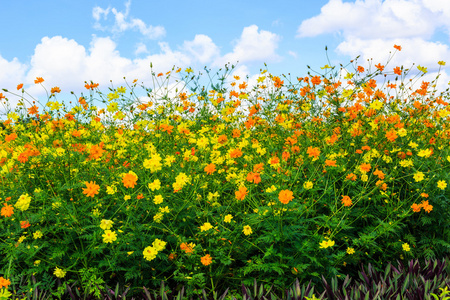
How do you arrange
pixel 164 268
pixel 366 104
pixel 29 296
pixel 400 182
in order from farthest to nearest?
pixel 366 104, pixel 400 182, pixel 164 268, pixel 29 296

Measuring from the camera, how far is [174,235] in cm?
288

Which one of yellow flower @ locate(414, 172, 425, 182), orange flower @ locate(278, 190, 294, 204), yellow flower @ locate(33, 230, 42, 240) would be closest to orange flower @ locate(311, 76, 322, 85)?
yellow flower @ locate(414, 172, 425, 182)

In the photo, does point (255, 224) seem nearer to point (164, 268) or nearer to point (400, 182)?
point (164, 268)

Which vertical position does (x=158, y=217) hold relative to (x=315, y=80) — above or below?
below

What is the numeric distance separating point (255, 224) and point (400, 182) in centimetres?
150

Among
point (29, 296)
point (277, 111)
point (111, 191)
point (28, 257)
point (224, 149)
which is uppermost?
point (277, 111)

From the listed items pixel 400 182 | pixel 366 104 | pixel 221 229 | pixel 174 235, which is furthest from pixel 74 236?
pixel 366 104

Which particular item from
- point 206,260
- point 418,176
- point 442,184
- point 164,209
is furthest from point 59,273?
point 442,184

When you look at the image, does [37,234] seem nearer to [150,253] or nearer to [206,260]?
[150,253]

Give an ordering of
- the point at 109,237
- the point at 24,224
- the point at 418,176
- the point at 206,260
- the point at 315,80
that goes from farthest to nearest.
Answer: the point at 315,80 → the point at 418,176 → the point at 24,224 → the point at 206,260 → the point at 109,237

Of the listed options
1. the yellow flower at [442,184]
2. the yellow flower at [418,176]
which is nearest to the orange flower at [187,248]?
the yellow flower at [418,176]

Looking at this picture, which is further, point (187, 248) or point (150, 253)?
point (187, 248)

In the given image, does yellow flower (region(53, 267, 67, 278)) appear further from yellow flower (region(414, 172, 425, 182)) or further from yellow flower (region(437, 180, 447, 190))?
yellow flower (region(437, 180, 447, 190))

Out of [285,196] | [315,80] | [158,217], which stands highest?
[315,80]
